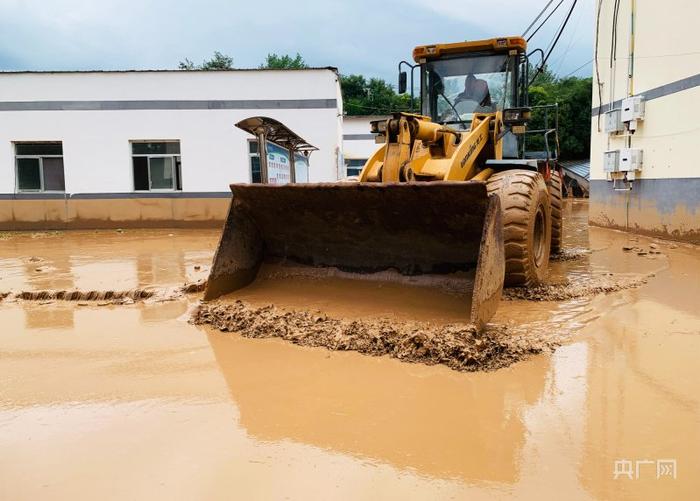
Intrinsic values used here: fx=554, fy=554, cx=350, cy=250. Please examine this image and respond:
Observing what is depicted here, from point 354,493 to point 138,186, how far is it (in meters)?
14.8

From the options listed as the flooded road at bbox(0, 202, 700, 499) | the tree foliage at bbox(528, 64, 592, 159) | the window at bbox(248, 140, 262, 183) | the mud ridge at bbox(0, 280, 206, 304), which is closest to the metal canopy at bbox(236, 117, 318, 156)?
the mud ridge at bbox(0, 280, 206, 304)

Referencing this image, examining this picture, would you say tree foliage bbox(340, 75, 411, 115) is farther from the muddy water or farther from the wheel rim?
the wheel rim

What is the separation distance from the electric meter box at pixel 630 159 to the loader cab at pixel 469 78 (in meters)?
5.48

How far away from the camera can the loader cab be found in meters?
6.38

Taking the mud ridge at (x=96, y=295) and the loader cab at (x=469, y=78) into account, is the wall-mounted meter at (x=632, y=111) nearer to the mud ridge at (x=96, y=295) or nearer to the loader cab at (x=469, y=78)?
the loader cab at (x=469, y=78)

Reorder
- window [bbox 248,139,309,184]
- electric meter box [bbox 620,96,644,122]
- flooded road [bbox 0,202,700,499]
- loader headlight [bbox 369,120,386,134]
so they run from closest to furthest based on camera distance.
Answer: flooded road [bbox 0,202,700,499] < loader headlight [bbox 369,120,386,134] < window [bbox 248,139,309,184] < electric meter box [bbox 620,96,644,122]

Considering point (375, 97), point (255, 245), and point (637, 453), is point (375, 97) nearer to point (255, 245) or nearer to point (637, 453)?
point (255, 245)

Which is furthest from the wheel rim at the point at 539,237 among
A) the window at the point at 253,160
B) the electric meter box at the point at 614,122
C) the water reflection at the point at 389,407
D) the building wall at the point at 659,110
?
the window at the point at 253,160

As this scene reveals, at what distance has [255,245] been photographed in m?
5.35

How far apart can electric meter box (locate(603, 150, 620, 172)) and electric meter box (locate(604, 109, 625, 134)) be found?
452 mm

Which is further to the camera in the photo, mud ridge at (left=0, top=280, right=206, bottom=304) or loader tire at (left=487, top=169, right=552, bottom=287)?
mud ridge at (left=0, top=280, right=206, bottom=304)

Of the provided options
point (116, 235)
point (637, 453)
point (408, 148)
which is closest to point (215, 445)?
point (637, 453)

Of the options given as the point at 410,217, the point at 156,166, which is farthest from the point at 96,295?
the point at 156,166

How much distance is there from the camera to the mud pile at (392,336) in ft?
11.6
